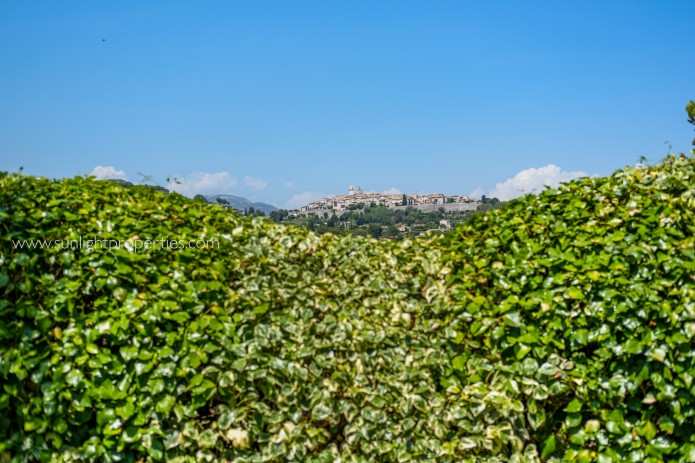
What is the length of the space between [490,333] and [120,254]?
318cm

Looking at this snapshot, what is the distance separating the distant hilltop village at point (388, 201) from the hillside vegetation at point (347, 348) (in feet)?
296

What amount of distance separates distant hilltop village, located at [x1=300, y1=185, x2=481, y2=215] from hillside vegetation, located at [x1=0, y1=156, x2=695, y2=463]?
9013 cm

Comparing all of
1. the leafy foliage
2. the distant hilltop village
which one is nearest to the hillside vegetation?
the leafy foliage

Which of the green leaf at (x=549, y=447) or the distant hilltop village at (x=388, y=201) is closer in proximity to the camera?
the green leaf at (x=549, y=447)

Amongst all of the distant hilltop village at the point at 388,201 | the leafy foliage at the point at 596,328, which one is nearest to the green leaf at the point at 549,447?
the leafy foliage at the point at 596,328

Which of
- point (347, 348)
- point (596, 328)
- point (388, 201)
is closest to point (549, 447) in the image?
point (596, 328)

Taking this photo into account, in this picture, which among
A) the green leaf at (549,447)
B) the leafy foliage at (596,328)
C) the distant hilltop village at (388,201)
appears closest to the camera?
the leafy foliage at (596,328)

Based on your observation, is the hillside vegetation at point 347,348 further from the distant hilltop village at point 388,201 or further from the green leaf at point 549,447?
the distant hilltop village at point 388,201

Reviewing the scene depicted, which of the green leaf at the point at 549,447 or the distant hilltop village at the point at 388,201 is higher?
the distant hilltop village at the point at 388,201

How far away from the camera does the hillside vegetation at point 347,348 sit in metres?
4.56

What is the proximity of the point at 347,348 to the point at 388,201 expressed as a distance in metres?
112

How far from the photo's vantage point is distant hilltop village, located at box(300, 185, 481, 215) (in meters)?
100

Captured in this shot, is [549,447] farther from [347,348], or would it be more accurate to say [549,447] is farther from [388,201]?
[388,201]

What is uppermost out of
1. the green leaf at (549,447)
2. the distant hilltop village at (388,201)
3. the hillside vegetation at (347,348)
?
the distant hilltop village at (388,201)
